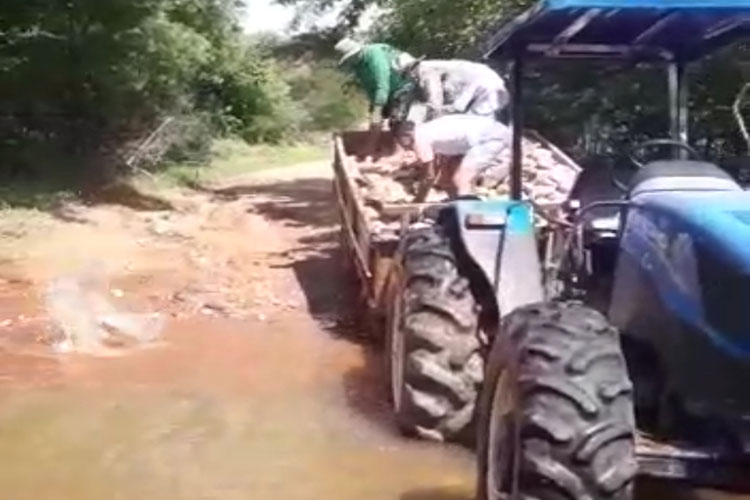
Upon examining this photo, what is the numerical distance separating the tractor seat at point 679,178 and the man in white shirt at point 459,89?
4.72 meters

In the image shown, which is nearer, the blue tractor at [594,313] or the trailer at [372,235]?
the blue tractor at [594,313]

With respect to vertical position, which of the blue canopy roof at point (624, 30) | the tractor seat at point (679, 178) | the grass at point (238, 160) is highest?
the blue canopy roof at point (624, 30)

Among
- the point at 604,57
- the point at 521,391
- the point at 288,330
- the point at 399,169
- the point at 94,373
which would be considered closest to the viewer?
the point at 521,391

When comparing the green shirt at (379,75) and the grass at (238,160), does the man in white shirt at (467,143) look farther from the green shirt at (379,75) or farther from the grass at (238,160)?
the grass at (238,160)

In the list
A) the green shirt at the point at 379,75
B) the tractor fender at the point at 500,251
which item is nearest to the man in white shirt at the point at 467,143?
the tractor fender at the point at 500,251

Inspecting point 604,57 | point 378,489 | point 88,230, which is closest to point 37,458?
point 378,489

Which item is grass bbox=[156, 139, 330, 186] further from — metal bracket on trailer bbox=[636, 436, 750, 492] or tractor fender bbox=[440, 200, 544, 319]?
metal bracket on trailer bbox=[636, 436, 750, 492]

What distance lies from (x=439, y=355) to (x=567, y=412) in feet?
6.93

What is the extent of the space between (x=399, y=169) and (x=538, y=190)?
6.49ft

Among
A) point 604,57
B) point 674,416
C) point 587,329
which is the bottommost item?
point 674,416

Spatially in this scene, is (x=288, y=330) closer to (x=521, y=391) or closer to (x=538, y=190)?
(x=538, y=190)

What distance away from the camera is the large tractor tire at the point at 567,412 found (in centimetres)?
428

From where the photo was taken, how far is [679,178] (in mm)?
5578

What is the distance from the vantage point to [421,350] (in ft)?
21.2
